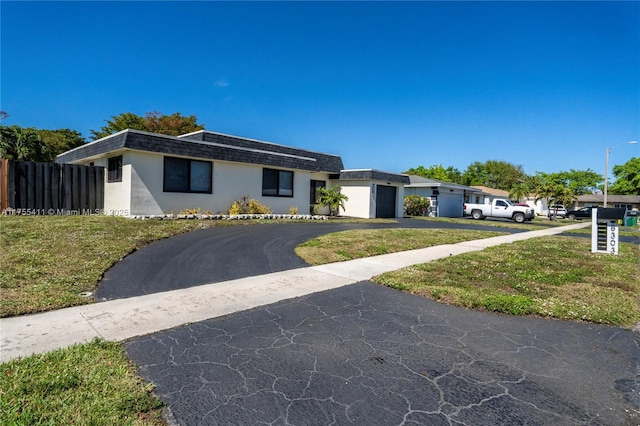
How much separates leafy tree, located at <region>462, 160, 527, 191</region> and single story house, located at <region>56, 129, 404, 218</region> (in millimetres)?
59981

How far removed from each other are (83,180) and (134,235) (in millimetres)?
7264

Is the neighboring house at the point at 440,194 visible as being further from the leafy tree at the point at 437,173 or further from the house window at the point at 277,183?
the leafy tree at the point at 437,173

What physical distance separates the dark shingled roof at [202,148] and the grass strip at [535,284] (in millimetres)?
11056

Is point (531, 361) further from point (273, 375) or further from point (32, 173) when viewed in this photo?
point (32, 173)

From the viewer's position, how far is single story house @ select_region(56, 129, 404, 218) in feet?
45.4

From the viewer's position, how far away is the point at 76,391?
270cm

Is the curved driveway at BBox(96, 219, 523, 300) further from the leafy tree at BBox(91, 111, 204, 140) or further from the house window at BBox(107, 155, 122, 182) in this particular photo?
the leafy tree at BBox(91, 111, 204, 140)

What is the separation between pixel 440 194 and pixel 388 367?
30.6m

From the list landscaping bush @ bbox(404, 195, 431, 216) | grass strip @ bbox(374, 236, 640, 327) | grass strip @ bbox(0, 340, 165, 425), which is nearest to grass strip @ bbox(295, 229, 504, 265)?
grass strip @ bbox(374, 236, 640, 327)

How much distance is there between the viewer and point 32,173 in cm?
1345

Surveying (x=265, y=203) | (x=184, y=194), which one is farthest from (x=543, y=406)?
(x=265, y=203)

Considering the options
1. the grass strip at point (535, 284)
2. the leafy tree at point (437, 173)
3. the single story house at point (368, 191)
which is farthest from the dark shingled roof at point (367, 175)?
the leafy tree at point (437, 173)

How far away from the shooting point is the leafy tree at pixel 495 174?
72.3m

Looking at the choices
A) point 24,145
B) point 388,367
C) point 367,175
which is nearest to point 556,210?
point 367,175
